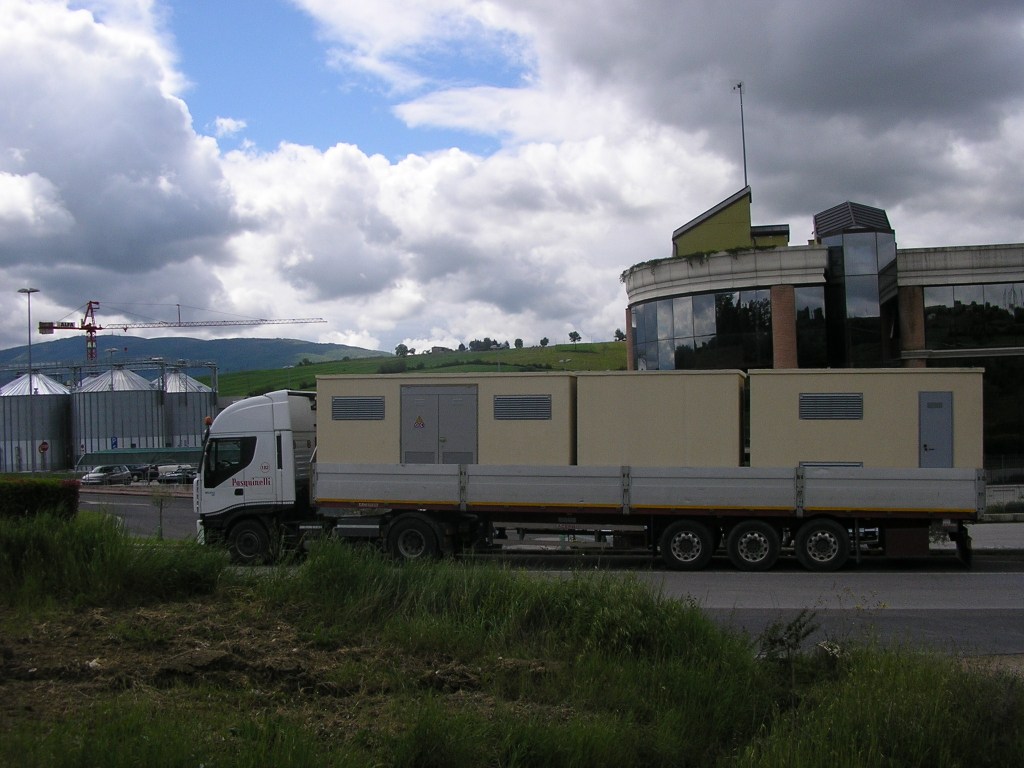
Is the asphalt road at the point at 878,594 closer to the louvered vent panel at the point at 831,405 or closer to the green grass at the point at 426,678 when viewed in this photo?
the green grass at the point at 426,678

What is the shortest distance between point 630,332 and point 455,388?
20676mm

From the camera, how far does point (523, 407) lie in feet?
52.8

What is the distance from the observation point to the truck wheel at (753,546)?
15.2 metres

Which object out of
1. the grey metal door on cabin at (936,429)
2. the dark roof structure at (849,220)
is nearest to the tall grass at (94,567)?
the grey metal door on cabin at (936,429)

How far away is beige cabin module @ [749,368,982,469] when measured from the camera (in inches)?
595

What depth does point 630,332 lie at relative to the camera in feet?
119

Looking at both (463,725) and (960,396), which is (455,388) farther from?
(463,725)

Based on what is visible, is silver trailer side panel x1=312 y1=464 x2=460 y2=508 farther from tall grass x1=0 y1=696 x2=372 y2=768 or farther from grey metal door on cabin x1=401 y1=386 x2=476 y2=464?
tall grass x1=0 y1=696 x2=372 y2=768

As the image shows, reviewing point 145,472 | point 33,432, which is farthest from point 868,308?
point 33,432

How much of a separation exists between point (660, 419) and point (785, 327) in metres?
16.5

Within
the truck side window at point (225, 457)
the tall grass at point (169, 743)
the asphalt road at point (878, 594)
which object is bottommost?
the asphalt road at point (878, 594)

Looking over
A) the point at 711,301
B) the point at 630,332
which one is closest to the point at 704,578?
the point at 711,301

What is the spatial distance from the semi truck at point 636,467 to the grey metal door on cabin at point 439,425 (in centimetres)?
3

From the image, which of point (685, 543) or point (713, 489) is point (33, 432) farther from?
point (713, 489)
